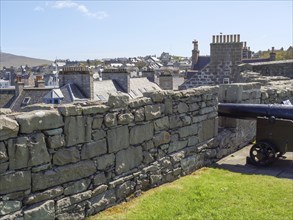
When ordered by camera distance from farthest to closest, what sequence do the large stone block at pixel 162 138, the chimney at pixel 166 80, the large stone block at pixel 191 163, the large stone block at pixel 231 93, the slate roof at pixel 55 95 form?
the chimney at pixel 166 80 → the slate roof at pixel 55 95 → the large stone block at pixel 231 93 → the large stone block at pixel 191 163 → the large stone block at pixel 162 138

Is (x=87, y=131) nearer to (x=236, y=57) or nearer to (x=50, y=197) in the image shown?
(x=50, y=197)

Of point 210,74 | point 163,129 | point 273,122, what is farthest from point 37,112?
point 210,74

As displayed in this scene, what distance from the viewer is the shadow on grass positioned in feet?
23.3

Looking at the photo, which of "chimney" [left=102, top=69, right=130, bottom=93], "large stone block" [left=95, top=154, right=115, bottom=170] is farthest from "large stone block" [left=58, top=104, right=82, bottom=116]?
"chimney" [left=102, top=69, right=130, bottom=93]

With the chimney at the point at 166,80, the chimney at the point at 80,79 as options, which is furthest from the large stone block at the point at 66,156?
the chimney at the point at 166,80

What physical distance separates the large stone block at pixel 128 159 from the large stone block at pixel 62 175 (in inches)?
19.5

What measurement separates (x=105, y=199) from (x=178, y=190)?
133 centimetres

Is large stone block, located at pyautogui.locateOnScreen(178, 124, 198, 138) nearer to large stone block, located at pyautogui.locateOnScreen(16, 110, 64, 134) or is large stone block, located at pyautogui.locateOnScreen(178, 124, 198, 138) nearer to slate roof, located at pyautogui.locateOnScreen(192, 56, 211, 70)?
large stone block, located at pyautogui.locateOnScreen(16, 110, 64, 134)

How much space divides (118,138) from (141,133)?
0.51 metres

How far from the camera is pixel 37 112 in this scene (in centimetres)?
441

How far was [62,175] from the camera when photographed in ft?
15.3

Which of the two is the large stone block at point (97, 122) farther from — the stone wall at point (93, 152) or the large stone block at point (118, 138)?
the large stone block at point (118, 138)

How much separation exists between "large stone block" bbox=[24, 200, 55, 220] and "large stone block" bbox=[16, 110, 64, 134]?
87 cm

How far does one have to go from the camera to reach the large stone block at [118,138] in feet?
17.4
